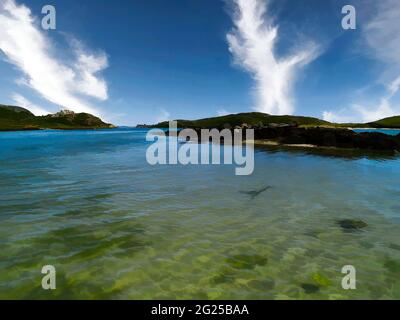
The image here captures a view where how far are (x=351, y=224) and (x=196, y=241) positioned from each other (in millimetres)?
7419

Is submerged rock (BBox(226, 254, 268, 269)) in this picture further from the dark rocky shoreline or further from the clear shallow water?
the dark rocky shoreline

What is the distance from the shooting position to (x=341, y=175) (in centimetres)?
2386

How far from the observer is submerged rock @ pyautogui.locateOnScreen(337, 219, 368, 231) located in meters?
11.3

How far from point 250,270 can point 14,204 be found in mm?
13183

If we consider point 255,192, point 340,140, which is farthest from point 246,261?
point 340,140

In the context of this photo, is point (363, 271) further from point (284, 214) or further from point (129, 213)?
point (129, 213)

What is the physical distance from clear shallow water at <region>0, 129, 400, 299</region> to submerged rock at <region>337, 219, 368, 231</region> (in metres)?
0.24

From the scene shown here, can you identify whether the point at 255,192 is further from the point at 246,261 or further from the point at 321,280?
the point at 321,280

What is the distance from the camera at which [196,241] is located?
9.89 meters

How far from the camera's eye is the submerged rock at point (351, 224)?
1131cm

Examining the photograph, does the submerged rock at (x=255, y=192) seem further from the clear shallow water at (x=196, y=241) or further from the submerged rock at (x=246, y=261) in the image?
the submerged rock at (x=246, y=261)

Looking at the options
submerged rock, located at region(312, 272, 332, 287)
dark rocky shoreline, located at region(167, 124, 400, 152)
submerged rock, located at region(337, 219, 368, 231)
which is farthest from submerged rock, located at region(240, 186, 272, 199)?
dark rocky shoreline, located at region(167, 124, 400, 152)

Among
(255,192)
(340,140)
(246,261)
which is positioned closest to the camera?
(246,261)
